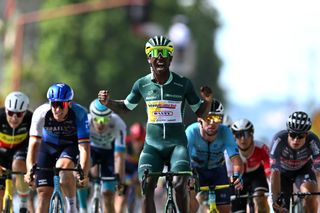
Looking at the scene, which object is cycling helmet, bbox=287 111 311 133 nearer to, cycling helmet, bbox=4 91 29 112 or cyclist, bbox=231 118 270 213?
cyclist, bbox=231 118 270 213

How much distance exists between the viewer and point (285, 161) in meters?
17.5

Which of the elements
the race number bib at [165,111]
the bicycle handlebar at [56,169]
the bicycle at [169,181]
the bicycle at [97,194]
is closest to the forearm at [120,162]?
the bicycle at [97,194]

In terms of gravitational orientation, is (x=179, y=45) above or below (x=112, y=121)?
above

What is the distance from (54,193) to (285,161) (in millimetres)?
3698

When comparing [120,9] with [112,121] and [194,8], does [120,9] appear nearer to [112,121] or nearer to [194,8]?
[194,8]

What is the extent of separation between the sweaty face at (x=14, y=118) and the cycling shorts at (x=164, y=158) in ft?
11.9

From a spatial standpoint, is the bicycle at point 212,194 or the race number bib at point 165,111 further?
the bicycle at point 212,194

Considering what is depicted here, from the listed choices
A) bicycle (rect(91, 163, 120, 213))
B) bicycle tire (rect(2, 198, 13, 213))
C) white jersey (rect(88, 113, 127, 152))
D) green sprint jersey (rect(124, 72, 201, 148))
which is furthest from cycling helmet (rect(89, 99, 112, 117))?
green sprint jersey (rect(124, 72, 201, 148))

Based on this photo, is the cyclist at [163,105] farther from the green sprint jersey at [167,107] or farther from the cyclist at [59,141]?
the cyclist at [59,141]

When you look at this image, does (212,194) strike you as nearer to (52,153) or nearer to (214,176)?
(214,176)

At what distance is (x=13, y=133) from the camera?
17953 mm

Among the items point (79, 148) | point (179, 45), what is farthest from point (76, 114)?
point (179, 45)

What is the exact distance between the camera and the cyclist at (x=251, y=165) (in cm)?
1831

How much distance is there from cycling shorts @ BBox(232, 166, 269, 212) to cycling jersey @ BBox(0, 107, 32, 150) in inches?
136
